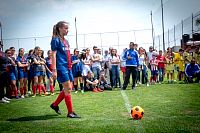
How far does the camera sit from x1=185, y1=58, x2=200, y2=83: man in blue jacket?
16828 millimetres

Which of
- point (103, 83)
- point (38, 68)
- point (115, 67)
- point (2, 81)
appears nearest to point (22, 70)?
point (38, 68)

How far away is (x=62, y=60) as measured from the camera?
24.1 ft

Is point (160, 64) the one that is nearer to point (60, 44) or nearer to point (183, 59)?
point (183, 59)

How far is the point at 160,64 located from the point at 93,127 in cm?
1288

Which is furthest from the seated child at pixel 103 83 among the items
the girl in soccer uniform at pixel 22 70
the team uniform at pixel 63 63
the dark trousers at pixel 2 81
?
the team uniform at pixel 63 63

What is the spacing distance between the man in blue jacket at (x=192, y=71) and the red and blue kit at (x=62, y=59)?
1120cm

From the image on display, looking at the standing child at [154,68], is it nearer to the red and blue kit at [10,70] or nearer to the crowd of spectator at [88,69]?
the crowd of spectator at [88,69]

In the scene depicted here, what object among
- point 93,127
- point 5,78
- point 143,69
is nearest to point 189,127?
point 93,127

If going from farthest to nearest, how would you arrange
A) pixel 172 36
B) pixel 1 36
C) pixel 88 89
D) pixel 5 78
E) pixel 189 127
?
pixel 172 36
pixel 1 36
pixel 88 89
pixel 5 78
pixel 189 127

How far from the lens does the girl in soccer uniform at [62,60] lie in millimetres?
7189

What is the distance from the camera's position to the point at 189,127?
557 centimetres

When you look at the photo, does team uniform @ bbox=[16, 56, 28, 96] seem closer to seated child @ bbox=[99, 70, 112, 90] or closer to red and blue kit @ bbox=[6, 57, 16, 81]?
red and blue kit @ bbox=[6, 57, 16, 81]

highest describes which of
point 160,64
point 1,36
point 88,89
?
point 1,36

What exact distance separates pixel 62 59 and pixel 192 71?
11483mm
